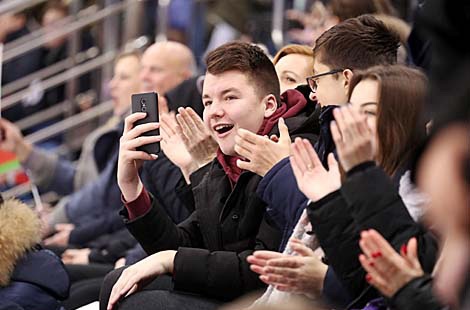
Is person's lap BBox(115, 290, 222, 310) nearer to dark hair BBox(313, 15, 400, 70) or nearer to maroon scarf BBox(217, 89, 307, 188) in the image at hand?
maroon scarf BBox(217, 89, 307, 188)

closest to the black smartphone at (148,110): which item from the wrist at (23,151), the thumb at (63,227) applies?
the thumb at (63,227)

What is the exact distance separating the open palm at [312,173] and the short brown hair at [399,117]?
0.42 feet

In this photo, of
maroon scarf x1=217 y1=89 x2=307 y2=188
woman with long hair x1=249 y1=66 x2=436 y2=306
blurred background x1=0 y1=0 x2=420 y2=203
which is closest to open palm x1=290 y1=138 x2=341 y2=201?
woman with long hair x1=249 y1=66 x2=436 y2=306

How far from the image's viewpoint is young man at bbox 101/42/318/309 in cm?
291

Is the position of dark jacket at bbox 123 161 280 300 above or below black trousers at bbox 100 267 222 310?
above

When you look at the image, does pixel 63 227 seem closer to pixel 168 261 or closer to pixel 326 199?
pixel 168 261

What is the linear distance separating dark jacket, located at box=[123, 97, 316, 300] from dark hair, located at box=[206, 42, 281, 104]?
12 centimetres

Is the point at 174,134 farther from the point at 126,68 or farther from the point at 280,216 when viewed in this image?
the point at 126,68

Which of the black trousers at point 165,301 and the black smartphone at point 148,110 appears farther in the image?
the black smartphone at point 148,110

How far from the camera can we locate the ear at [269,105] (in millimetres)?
3252

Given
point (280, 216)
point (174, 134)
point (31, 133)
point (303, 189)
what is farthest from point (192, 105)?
point (31, 133)

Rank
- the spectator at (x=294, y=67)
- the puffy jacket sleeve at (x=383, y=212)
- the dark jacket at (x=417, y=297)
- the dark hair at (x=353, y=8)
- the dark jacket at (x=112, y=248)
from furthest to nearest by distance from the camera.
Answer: the dark jacket at (x=112, y=248), the dark hair at (x=353, y=8), the spectator at (x=294, y=67), the puffy jacket sleeve at (x=383, y=212), the dark jacket at (x=417, y=297)

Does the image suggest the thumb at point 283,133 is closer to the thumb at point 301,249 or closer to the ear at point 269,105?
the ear at point 269,105

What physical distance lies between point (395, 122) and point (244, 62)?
843 mm
